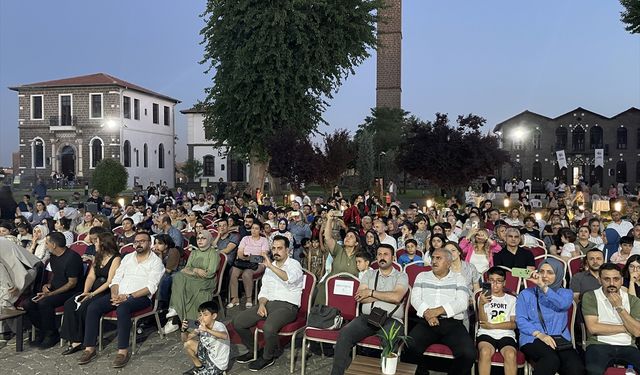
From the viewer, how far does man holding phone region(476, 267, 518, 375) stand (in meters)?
4.75

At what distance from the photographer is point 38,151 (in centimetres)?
4409

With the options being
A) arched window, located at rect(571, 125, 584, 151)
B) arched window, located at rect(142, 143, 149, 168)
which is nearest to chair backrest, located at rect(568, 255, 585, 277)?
arched window, located at rect(142, 143, 149, 168)

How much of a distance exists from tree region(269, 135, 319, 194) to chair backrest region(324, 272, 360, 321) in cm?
1580

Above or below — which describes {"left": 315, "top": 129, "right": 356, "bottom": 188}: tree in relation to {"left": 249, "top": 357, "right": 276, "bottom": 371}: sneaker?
above

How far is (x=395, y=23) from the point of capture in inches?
2446

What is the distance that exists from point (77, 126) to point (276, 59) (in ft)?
90.2

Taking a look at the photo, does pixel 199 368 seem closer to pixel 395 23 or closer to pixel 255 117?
pixel 255 117

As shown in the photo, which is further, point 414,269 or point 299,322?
point 414,269

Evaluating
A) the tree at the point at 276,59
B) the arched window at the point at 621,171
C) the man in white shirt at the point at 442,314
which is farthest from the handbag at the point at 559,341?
the arched window at the point at 621,171

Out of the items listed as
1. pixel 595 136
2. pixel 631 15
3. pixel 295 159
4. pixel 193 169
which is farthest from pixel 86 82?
pixel 595 136

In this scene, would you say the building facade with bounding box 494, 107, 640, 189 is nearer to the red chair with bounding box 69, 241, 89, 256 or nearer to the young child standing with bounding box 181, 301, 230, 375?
the red chair with bounding box 69, 241, 89, 256

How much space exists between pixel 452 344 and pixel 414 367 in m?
0.63

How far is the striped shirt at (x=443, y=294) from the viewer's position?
5266 mm

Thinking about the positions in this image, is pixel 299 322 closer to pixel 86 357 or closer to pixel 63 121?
pixel 86 357
